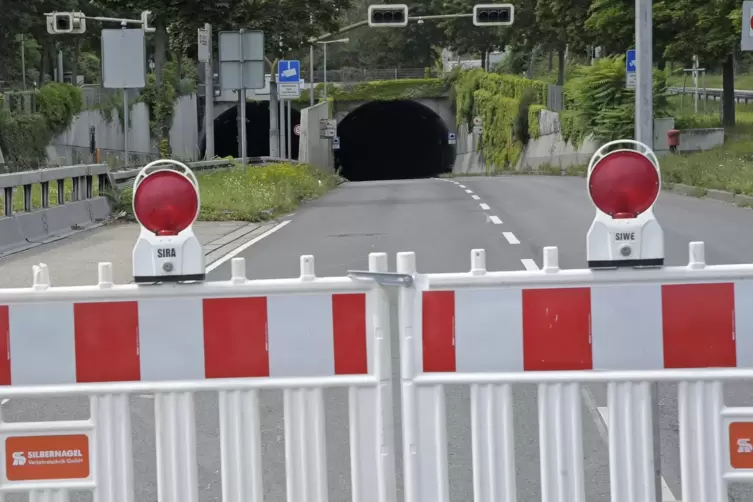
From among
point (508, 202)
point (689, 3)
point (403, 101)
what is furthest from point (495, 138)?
point (508, 202)

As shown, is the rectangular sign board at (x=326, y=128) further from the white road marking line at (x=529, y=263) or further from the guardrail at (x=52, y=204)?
the white road marking line at (x=529, y=263)

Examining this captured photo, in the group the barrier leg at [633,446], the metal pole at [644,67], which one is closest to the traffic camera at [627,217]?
the barrier leg at [633,446]

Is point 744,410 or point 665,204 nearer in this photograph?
point 744,410

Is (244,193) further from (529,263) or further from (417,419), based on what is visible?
(417,419)

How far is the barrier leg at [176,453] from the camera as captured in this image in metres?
4.03

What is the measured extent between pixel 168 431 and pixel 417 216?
1791 cm

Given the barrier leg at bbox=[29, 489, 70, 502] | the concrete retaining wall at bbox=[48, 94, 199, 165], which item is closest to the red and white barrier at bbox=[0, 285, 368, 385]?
the barrier leg at bbox=[29, 489, 70, 502]

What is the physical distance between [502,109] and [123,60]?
41788mm

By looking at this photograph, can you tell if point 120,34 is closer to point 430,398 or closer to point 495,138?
point 430,398

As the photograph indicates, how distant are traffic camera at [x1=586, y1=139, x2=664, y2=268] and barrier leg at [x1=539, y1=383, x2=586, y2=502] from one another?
425mm

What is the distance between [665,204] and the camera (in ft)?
77.6

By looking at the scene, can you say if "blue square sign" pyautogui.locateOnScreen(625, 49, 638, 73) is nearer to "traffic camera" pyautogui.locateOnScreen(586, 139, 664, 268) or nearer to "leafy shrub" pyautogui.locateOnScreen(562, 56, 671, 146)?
"leafy shrub" pyautogui.locateOnScreen(562, 56, 671, 146)

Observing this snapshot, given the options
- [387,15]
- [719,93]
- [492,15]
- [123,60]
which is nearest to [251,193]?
[123,60]

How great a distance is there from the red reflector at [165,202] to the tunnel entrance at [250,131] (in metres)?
84.7
